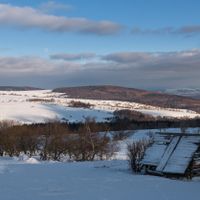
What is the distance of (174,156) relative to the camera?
45.5 feet

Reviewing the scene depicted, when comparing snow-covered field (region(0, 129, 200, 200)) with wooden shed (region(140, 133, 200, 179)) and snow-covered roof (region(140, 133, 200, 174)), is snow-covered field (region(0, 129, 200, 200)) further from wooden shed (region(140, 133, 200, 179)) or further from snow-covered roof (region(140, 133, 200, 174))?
snow-covered roof (region(140, 133, 200, 174))

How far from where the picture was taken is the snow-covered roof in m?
13.3

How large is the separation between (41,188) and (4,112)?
158m

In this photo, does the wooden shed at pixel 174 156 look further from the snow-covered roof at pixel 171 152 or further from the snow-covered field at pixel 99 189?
the snow-covered field at pixel 99 189

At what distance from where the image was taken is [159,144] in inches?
605

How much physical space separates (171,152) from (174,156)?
0.39 m

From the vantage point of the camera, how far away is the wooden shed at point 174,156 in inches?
517

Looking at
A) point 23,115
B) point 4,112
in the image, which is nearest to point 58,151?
point 23,115

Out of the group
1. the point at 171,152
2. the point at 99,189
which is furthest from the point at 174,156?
the point at 99,189

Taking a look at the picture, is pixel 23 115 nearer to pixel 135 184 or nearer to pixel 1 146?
pixel 1 146

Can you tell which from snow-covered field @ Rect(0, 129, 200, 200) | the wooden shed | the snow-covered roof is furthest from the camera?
the snow-covered roof

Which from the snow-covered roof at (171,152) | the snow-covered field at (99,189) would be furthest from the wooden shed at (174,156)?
the snow-covered field at (99,189)

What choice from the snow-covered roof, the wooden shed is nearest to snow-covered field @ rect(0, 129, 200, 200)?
the wooden shed

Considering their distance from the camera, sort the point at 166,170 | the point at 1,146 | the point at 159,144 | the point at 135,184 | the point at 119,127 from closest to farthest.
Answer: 1. the point at 135,184
2. the point at 166,170
3. the point at 159,144
4. the point at 1,146
5. the point at 119,127
